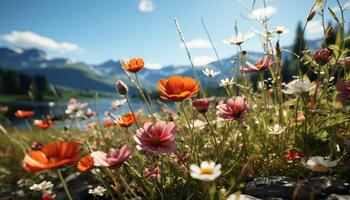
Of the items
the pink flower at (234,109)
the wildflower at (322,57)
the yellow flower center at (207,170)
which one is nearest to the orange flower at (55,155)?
the yellow flower center at (207,170)

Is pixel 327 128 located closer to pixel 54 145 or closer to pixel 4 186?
pixel 54 145

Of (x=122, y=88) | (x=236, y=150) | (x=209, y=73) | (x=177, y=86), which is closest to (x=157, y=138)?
(x=177, y=86)

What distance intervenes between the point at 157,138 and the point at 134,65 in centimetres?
53

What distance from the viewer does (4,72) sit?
8431cm

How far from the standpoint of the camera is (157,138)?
1.67 m

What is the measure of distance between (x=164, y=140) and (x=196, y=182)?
504mm

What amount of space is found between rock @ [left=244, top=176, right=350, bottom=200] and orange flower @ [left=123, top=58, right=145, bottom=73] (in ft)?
2.96

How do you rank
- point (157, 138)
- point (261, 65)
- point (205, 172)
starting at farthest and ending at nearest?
point (261, 65) → point (157, 138) → point (205, 172)

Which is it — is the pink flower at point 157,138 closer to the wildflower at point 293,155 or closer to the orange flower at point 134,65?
the orange flower at point 134,65

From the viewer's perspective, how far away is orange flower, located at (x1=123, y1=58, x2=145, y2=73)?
199cm

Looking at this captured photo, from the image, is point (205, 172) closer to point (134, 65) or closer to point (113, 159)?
point (113, 159)

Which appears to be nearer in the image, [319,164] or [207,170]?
[207,170]

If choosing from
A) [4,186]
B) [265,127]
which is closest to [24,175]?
[4,186]

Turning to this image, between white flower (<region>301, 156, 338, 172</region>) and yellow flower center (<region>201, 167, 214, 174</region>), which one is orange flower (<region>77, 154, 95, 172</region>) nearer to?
yellow flower center (<region>201, 167, 214, 174</region>)
